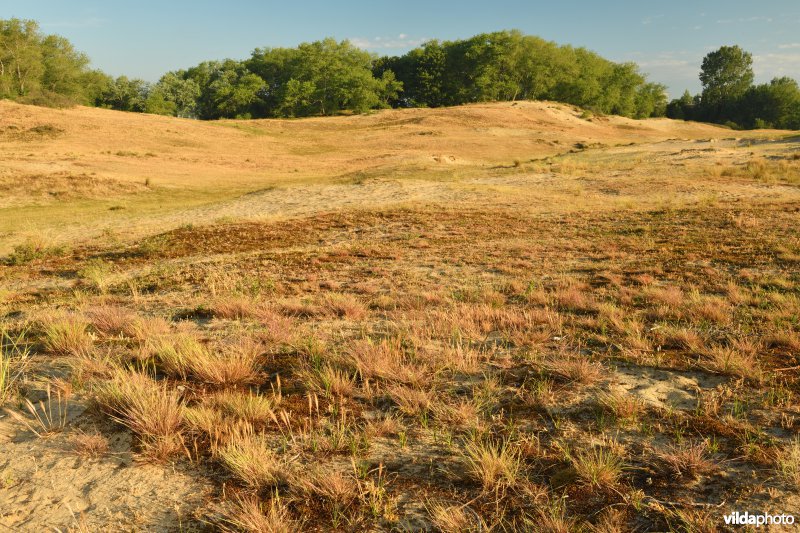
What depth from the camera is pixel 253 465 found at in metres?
2.72

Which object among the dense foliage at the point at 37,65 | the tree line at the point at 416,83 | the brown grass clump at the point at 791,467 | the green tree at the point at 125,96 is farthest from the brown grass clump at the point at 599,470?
the green tree at the point at 125,96

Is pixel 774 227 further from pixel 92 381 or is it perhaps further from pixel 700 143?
pixel 700 143

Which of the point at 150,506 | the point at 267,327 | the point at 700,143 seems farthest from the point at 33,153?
the point at 700,143

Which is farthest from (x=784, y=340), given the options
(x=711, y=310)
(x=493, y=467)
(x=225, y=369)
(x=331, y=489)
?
(x=225, y=369)

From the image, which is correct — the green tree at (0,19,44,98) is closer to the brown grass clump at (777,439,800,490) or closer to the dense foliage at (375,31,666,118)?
the dense foliage at (375,31,666,118)

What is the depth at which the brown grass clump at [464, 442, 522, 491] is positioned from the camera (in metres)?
2.66

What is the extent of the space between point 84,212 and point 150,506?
2152cm

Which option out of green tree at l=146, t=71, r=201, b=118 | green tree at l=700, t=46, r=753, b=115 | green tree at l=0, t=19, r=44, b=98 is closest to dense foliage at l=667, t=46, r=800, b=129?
green tree at l=700, t=46, r=753, b=115

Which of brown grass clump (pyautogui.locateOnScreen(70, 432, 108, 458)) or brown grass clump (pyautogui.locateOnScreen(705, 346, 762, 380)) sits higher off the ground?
brown grass clump (pyautogui.locateOnScreen(705, 346, 762, 380))

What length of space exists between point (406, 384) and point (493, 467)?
128 centimetres

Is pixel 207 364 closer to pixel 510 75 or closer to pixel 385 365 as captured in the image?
pixel 385 365

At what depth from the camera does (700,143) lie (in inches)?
1750

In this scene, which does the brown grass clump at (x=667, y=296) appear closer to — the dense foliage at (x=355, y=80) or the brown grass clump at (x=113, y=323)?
the brown grass clump at (x=113, y=323)

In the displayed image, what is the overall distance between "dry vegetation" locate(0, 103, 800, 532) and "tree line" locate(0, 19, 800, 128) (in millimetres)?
71838
